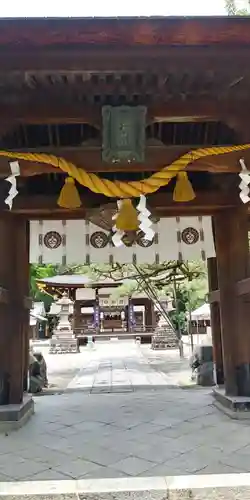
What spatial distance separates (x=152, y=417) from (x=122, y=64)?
3.64 metres

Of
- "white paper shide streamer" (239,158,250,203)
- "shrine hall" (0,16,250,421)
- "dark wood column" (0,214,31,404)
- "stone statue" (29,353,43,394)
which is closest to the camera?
"shrine hall" (0,16,250,421)

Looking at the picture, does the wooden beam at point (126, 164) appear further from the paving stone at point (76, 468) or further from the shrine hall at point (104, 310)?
the shrine hall at point (104, 310)

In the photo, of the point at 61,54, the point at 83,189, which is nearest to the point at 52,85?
the point at 61,54

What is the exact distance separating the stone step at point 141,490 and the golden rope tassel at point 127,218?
2195 mm

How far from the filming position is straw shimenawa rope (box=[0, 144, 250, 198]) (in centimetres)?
372

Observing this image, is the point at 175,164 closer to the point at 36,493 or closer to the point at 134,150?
the point at 134,150

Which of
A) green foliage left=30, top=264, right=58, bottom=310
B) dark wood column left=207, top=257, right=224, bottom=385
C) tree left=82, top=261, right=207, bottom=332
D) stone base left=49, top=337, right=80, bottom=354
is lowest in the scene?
stone base left=49, top=337, right=80, bottom=354

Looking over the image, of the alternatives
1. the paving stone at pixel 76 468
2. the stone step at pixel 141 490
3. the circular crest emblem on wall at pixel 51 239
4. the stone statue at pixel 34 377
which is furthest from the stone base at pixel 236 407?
the stone statue at pixel 34 377

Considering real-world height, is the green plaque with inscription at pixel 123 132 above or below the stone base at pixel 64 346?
above

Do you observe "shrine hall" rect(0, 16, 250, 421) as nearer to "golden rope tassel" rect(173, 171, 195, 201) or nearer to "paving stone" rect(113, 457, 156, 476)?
"golden rope tassel" rect(173, 171, 195, 201)

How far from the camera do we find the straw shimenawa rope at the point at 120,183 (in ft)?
12.2

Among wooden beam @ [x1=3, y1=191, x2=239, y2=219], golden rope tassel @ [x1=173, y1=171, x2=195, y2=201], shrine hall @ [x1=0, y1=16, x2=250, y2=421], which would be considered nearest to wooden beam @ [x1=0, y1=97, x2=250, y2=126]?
shrine hall @ [x1=0, y1=16, x2=250, y2=421]

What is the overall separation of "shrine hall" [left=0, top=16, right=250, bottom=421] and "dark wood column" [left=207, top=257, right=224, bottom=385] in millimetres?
412

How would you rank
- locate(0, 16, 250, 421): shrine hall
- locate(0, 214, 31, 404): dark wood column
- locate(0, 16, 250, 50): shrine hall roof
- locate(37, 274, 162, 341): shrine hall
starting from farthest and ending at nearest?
locate(37, 274, 162, 341): shrine hall, locate(0, 214, 31, 404): dark wood column, locate(0, 16, 250, 421): shrine hall, locate(0, 16, 250, 50): shrine hall roof
